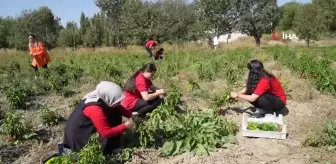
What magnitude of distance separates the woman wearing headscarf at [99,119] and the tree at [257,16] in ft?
96.6

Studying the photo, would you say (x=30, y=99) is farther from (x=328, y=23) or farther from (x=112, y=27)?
(x=112, y=27)

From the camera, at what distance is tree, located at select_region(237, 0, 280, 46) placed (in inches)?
1273

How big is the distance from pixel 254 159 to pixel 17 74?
28.0 ft

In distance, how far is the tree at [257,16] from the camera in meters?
32.3

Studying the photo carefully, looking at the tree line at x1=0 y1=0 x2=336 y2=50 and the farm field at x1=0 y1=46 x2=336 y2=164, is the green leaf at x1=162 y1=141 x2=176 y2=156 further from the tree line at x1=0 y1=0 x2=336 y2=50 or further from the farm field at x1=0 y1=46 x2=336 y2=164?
the tree line at x1=0 y1=0 x2=336 y2=50

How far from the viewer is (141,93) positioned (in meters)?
5.75

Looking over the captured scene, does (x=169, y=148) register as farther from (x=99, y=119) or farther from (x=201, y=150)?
(x=99, y=119)

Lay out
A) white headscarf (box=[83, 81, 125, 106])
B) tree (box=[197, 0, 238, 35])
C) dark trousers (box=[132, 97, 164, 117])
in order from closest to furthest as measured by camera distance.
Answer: white headscarf (box=[83, 81, 125, 106]) → dark trousers (box=[132, 97, 164, 117]) → tree (box=[197, 0, 238, 35])

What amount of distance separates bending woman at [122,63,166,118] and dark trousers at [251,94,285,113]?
62.1 inches

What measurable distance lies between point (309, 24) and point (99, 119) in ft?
97.4

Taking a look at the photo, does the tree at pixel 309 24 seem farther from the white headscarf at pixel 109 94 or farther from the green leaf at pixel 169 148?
the white headscarf at pixel 109 94

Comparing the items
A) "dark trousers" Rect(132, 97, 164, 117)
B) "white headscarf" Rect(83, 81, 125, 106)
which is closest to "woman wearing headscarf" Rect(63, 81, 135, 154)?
"white headscarf" Rect(83, 81, 125, 106)

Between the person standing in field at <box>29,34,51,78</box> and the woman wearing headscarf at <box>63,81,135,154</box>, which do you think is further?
the person standing in field at <box>29,34,51,78</box>

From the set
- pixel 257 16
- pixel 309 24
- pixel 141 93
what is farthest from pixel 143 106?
pixel 257 16
